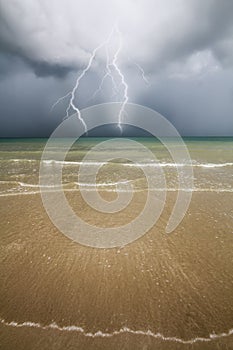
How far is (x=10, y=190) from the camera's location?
37.3 feet

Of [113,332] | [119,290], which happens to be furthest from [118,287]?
[113,332]

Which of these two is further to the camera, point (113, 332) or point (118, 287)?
point (118, 287)

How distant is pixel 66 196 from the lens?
10469 millimetres

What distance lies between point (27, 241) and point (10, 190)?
5.74 metres

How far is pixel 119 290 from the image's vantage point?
180 inches

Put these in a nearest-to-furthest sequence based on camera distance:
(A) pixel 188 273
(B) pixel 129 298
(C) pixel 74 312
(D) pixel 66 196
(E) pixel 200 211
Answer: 1. (C) pixel 74 312
2. (B) pixel 129 298
3. (A) pixel 188 273
4. (E) pixel 200 211
5. (D) pixel 66 196

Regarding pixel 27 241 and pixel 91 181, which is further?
pixel 91 181

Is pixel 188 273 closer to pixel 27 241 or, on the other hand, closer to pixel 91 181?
pixel 27 241

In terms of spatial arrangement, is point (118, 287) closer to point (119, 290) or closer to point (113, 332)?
point (119, 290)

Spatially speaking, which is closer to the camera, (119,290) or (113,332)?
(113,332)

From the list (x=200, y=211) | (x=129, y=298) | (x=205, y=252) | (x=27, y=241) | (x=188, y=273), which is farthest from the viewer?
(x=200, y=211)

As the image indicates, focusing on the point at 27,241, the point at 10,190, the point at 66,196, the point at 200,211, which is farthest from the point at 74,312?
the point at 10,190

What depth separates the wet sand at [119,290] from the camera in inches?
139

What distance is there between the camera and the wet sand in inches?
139
